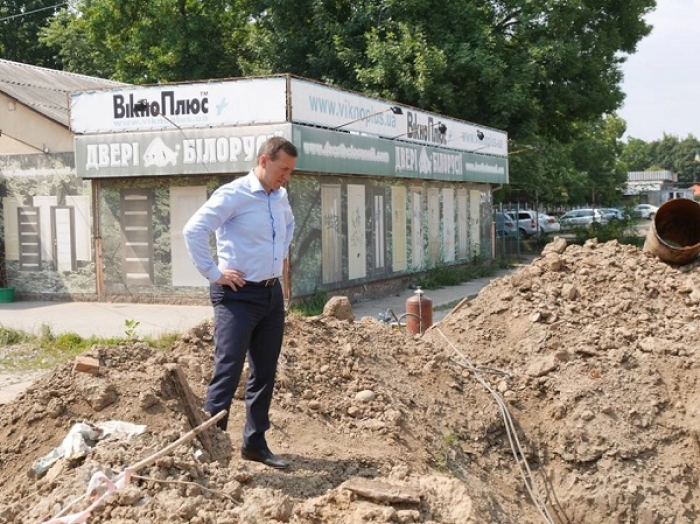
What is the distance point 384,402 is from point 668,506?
2264 mm

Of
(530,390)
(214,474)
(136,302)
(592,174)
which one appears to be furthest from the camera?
(592,174)

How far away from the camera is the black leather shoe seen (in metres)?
5.18

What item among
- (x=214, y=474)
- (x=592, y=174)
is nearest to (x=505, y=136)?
(x=214, y=474)

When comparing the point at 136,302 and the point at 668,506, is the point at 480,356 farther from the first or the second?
the point at 136,302

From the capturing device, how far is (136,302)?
51.6 feet

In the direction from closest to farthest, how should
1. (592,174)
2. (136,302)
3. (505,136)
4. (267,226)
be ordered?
(267,226)
(136,302)
(505,136)
(592,174)

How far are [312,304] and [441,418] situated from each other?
808 centimetres

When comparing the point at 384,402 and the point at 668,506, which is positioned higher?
the point at 384,402

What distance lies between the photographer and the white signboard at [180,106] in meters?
14.0

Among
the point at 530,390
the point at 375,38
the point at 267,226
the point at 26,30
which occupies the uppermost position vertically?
the point at 26,30

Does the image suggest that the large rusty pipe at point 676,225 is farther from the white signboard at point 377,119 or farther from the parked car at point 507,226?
the parked car at point 507,226

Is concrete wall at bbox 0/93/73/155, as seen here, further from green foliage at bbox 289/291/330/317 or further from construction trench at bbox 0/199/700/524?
construction trench at bbox 0/199/700/524

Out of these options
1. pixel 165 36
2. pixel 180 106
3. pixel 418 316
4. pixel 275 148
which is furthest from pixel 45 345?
pixel 165 36

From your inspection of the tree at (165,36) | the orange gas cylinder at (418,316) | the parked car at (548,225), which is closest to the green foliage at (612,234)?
the parked car at (548,225)
